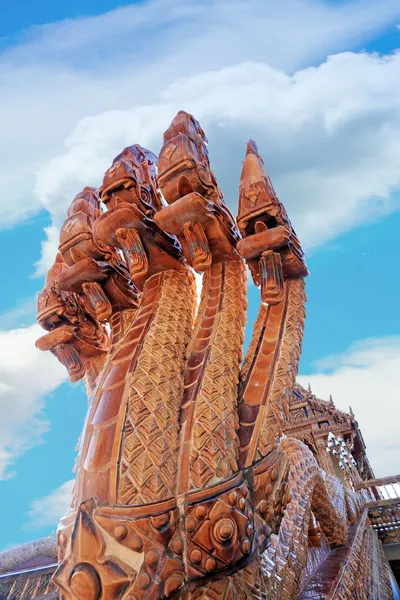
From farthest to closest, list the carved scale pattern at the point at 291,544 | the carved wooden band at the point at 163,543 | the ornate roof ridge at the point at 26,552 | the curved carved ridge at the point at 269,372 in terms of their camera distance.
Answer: the ornate roof ridge at the point at 26,552 < the curved carved ridge at the point at 269,372 < the carved scale pattern at the point at 291,544 < the carved wooden band at the point at 163,543

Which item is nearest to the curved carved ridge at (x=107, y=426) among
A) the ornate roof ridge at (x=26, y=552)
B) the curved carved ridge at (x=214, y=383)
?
the curved carved ridge at (x=214, y=383)

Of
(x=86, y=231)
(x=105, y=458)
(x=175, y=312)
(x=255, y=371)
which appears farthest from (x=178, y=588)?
(x=86, y=231)

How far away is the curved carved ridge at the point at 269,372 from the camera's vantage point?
1.32 meters

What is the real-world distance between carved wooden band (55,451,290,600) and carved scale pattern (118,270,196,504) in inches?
2.7

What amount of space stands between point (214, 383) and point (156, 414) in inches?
10.4

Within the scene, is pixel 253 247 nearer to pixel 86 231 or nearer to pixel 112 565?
pixel 86 231

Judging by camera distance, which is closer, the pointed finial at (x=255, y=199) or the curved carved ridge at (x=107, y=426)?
the curved carved ridge at (x=107, y=426)

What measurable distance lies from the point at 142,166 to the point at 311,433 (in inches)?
339

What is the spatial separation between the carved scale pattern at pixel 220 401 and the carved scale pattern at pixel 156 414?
79 mm

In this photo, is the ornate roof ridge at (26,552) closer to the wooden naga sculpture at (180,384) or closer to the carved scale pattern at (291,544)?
the wooden naga sculpture at (180,384)

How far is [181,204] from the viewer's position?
5.62ft

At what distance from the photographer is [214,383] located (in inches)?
54.8

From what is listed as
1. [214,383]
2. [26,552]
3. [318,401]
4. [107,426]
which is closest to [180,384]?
[214,383]

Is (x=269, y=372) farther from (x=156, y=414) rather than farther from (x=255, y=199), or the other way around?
(x=255, y=199)
